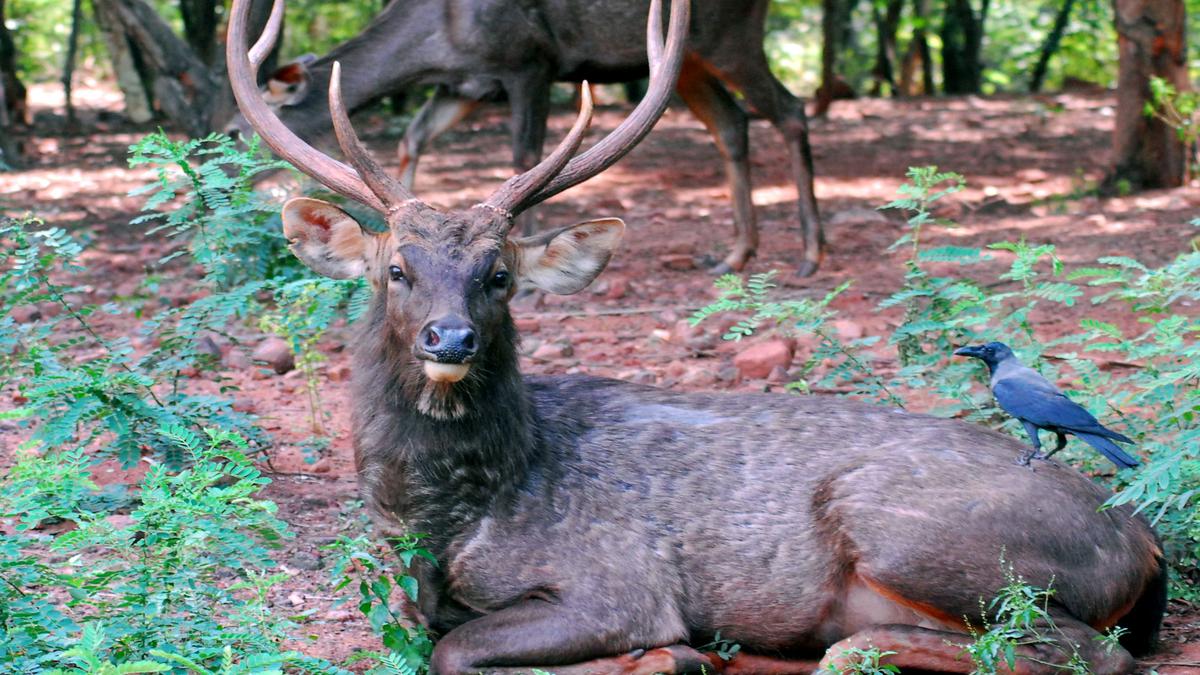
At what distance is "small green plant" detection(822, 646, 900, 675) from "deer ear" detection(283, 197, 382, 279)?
2.07 meters

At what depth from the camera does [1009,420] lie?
587 centimetres

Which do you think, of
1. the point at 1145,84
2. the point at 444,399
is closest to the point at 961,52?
the point at 1145,84

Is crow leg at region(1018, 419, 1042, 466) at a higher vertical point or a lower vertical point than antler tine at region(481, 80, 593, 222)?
lower

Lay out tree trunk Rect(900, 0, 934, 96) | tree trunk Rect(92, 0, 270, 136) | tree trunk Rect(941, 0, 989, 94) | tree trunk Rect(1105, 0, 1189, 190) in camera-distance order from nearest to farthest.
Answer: tree trunk Rect(1105, 0, 1189, 190) < tree trunk Rect(92, 0, 270, 136) < tree trunk Rect(900, 0, 934, 96) < tree trunk Rect(941, 0, 989, 94)

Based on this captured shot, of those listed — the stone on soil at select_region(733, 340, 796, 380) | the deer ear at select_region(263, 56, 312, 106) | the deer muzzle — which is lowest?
the stone on soil at select_region(733, 340, 796, 380)

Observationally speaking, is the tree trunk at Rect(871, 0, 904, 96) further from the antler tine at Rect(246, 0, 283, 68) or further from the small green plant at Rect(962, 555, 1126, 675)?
the small green plant at Rect(962, 555, 1126, 675)

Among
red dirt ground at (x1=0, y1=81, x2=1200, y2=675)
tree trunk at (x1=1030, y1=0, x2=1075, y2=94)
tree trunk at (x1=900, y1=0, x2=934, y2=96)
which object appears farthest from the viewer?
tree trunk at (x1=900, y1=0, x2=934, y2=96)

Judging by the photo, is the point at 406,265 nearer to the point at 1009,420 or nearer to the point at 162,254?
the point at 1009,420


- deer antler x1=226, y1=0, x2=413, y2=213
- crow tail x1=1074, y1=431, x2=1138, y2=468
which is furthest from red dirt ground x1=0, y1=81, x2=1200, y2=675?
deer antler x1=226, y1=0, x2=413, y2=213

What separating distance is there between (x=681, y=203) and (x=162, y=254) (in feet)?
13.6

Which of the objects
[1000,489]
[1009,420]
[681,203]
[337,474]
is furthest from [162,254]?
[1000,489]

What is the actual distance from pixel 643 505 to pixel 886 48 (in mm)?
13816

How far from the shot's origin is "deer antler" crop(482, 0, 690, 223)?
16.4ft

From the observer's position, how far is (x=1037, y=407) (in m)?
4.79
